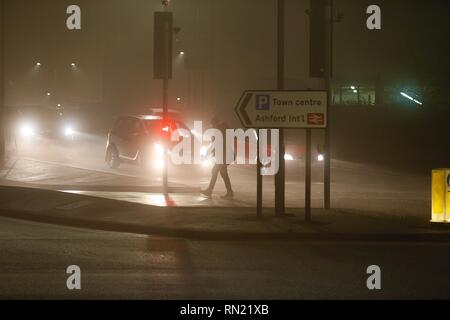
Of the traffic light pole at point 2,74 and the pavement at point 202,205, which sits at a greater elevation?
the traffic light pole at point 2,74

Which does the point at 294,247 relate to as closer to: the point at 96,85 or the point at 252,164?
the point at 252,164

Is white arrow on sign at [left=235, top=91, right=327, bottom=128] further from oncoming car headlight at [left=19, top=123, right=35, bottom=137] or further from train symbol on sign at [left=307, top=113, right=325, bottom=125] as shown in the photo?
oncoming car headlight at [left=19, top=123, right=35, bottom=137]

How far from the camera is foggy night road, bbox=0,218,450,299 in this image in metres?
9.35

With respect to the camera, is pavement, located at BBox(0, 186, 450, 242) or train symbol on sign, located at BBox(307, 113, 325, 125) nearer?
pavement, located at BBox(0, 186, 450, 242)

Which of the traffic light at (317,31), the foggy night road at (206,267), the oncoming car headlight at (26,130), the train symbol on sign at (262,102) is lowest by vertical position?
the foggy night road at (206,267)

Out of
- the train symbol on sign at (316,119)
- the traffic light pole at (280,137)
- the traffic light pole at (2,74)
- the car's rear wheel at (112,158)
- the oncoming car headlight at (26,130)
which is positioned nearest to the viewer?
the train symbol on sign at (316,119)

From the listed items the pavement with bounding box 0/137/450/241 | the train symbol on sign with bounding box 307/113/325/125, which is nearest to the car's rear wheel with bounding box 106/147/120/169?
the pavement with bounding box 0/137/450/241

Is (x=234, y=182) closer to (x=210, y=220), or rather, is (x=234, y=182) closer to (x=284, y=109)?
(x=284, y=109)

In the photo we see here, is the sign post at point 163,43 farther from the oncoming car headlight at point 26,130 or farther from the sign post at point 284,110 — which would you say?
the oncoming car headlight at point 26,130

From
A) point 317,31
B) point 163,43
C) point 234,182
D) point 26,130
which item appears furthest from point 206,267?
point 26,130

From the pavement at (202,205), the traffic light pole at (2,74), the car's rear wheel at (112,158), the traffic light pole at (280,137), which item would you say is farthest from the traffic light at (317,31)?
the traffic light pole at (2,74)

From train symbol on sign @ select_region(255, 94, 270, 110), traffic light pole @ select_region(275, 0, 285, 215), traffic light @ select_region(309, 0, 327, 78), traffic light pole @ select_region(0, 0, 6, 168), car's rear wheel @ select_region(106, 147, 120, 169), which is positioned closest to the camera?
train symbol on sign @ select_region(255, 94, 270, 110)

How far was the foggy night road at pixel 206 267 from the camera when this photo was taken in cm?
935

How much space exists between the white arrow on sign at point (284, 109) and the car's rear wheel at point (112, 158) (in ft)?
38.5
